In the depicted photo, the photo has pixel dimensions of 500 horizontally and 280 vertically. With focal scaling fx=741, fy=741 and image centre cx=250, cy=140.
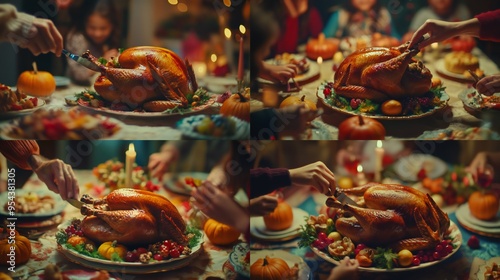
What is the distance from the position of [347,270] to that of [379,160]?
1.88 feet

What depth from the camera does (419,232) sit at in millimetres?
3623

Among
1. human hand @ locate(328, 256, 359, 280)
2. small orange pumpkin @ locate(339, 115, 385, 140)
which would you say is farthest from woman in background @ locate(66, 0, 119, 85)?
human hand @ locate(328, 256, 359, 280)

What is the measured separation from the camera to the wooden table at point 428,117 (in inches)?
145

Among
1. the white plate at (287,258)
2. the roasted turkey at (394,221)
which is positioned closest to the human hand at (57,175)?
the white plate at (287,258)

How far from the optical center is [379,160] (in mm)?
3725

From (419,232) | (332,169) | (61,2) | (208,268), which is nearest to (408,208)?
(419,232)

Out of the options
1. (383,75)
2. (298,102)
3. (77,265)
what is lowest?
(77,265)

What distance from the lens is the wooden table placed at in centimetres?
369

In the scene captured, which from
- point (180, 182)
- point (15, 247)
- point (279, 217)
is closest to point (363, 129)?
point (279, 217)

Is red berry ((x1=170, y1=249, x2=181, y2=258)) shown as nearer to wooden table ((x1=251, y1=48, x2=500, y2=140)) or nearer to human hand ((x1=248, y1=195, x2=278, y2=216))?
human hand ((x1=248, y1=195, x2=278, y2=216))

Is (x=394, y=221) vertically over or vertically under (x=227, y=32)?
under

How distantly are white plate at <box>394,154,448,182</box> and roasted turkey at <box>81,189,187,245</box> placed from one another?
1.13 meters

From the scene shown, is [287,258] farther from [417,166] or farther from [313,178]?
[417,166]

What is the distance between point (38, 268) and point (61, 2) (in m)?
1.33
